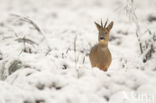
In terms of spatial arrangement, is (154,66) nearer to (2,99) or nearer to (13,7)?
(2,99)

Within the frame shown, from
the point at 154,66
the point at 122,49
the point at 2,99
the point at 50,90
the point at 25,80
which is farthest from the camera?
the point at 122,49

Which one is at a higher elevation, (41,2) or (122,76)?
(41,2)

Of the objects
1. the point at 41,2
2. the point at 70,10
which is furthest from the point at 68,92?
the point at 41,2

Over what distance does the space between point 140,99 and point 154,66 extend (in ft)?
1.89

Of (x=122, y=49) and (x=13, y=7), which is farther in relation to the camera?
(x=13, y=7)

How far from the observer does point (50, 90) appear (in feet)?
5.03

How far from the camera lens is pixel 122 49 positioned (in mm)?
3643

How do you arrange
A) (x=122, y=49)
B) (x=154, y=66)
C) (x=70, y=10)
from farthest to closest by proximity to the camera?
1. (x=70, y=10)
2. (x=122, y=49)
3. (x=154, y=66)

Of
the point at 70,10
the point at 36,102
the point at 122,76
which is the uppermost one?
the point at 70,10

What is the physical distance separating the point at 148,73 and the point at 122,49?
196 centimetres

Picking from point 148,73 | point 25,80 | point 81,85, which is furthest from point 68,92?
point 148,73

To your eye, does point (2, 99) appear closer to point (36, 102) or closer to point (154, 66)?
point (36, 102)

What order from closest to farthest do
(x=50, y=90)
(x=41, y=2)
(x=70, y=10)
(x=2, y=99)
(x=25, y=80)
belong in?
(x=2, y=99)
(x=50, y=90)
(x=25, y=80)
(x=70, y=10)
(x=41, y=2)

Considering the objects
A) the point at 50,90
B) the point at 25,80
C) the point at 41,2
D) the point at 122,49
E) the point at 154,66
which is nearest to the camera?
the point at 50,90
